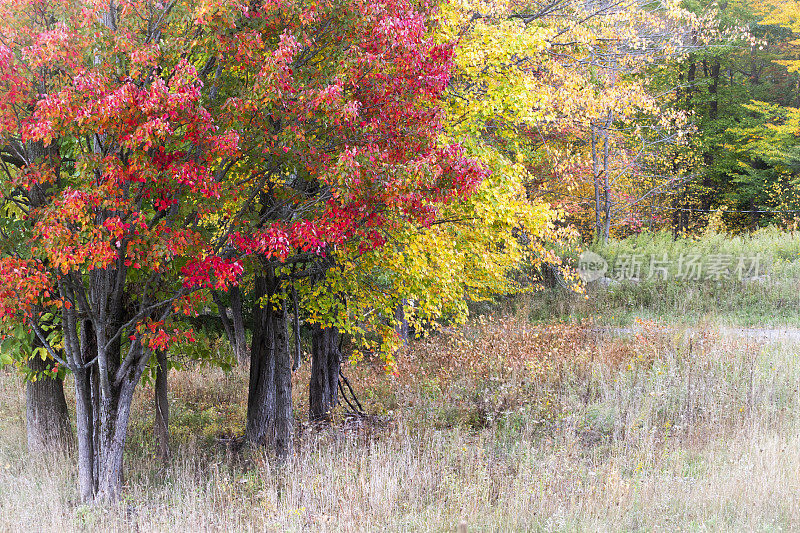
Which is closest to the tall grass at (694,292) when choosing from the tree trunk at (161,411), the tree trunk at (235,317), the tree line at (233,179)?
the tree line at (233,179)

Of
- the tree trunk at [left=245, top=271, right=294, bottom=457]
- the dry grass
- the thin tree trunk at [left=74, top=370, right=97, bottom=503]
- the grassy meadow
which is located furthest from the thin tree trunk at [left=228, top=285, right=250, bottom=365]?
the thin tree trunk at [left=74, top=370, right=97, bottom=503]

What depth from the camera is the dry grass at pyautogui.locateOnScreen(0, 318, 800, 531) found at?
5.23 meters

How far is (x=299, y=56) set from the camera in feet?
21.3

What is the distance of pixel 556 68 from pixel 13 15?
8.45 metres

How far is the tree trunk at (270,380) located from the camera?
29.8ft

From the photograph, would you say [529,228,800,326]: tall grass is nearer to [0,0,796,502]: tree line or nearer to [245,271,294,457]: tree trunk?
[0,0,796,502]: tree line

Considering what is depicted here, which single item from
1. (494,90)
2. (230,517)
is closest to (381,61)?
(494,90)

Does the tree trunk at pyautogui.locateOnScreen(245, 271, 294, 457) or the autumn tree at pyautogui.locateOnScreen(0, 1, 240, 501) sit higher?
the autumn tree at pyautogui.locateOnScreen(0, 1, 240, 501)

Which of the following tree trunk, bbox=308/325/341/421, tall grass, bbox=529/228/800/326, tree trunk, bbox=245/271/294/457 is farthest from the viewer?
tall grass, bbox=529/228/800/326

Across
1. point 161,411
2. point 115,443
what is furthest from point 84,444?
point 161,411

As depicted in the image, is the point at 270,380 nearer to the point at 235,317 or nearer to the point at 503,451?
the point at 235,317

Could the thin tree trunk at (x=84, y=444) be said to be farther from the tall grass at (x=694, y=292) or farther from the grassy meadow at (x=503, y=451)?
the tall grass at (x=694, y=292)

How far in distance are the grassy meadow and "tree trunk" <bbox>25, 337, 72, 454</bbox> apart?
32 cm

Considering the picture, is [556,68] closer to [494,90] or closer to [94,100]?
[494,90]
